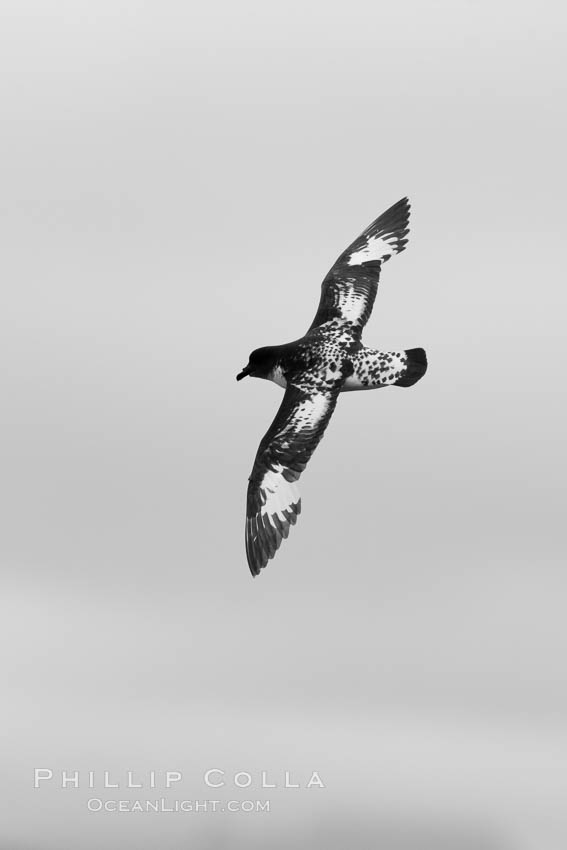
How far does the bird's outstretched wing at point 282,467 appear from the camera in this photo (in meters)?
26.9

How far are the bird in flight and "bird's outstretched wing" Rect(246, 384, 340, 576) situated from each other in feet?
0.05

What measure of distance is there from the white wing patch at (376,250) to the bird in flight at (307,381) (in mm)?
974

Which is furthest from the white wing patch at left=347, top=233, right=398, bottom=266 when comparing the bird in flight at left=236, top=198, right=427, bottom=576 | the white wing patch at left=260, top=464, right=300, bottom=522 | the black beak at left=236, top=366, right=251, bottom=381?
the white wing patch at left=260, top=464, right=300, bottom=522

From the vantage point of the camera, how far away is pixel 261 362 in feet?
95.7

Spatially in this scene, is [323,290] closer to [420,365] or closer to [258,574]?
[420,365]

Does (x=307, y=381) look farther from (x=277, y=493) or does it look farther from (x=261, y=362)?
(x=277, y=493)

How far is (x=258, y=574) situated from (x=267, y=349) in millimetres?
4359

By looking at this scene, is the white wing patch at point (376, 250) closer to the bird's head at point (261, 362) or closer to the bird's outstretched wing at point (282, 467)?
the bird's head at point (261, 362)

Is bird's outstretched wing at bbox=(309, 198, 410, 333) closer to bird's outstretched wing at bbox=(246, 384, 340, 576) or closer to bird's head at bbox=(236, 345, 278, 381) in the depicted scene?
bird's head at bbox=(236, 345, 278, 381)

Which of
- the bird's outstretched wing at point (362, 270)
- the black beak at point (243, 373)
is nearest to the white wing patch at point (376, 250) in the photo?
the bird's outstretched wing at point (362, 270)

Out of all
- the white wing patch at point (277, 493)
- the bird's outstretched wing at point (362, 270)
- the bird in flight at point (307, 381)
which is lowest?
the white wing patch at point (277, 493)

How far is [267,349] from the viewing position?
29.0 metres

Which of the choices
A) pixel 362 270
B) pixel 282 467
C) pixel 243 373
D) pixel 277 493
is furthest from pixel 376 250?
pixel 277 493

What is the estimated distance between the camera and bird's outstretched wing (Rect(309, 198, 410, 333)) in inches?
1221
